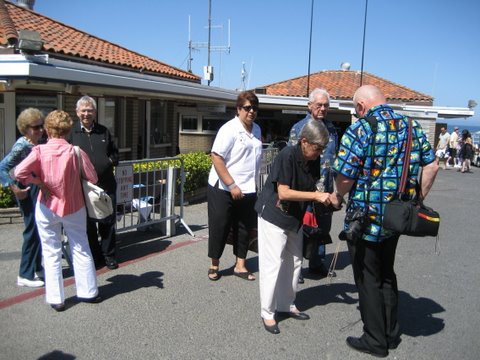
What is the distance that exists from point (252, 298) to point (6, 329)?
211cm

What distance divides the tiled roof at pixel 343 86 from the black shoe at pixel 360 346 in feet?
67.5

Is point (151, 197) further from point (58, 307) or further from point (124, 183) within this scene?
point (58, 307)

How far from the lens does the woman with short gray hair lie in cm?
350

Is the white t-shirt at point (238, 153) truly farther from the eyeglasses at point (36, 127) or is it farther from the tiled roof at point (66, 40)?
the tiled roof at point (66, 40)

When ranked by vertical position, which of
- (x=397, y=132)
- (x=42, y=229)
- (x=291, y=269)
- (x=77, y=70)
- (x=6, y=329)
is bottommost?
(x=6, y=329)

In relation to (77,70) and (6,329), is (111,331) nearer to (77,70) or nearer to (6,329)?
(6,329)

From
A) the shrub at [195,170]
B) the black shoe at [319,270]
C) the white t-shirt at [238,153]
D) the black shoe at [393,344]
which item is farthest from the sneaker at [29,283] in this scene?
the shrub at [195,170]

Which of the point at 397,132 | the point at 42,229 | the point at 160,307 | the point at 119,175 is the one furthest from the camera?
the point at 119,175

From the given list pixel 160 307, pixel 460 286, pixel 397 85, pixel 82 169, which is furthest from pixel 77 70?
pixel 397 85

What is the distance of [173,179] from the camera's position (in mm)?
6496

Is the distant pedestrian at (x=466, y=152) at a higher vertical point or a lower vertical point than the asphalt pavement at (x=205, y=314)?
higher

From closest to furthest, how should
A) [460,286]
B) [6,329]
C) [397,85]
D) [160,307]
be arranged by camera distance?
[6,329], [160,307], [460,286], [397,85]

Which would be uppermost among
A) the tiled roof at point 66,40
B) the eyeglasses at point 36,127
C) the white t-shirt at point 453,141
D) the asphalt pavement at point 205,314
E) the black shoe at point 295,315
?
the tiled roof at point 66,40

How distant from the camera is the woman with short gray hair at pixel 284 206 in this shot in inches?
138
